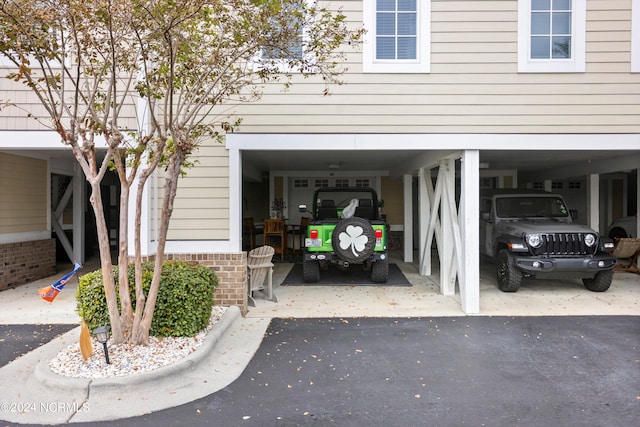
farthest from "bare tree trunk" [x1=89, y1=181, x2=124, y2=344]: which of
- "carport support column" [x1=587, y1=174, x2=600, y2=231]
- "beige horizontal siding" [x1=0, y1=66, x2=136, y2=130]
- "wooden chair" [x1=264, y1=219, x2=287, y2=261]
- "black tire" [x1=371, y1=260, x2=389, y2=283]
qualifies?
"carport support column" [x1=587, y1=174, x2=600, y2=231]

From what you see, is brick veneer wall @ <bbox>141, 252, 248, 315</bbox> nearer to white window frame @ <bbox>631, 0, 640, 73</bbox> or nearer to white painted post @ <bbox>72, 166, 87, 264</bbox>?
white painted post @ <bbox>72, 166, 87, 264</bbox>

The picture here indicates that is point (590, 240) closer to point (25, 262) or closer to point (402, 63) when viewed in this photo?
point (402, 63)

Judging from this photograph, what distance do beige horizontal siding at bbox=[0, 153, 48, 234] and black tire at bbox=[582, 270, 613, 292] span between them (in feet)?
36.1

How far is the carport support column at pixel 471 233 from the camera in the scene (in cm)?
605

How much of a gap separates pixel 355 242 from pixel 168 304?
3591 millimetres

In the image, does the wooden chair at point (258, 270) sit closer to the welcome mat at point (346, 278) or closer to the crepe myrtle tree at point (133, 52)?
the welcome mat at point (346, 278)

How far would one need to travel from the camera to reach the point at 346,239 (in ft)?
23.5

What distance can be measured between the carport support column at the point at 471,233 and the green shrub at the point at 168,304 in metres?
3.83

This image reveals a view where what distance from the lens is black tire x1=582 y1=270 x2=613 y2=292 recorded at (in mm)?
7086

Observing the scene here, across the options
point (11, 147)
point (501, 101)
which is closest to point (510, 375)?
point (501, 101)

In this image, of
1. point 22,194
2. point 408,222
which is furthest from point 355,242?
point 22,194

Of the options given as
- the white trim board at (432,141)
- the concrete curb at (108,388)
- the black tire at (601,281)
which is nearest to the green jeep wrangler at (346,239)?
the white trim board at (432,141)

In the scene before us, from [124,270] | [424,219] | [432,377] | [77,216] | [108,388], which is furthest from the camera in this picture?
[77,216]

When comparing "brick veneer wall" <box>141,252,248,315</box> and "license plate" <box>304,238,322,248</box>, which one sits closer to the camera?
"brick veneer wall" <box>141,252,248,315</box>
